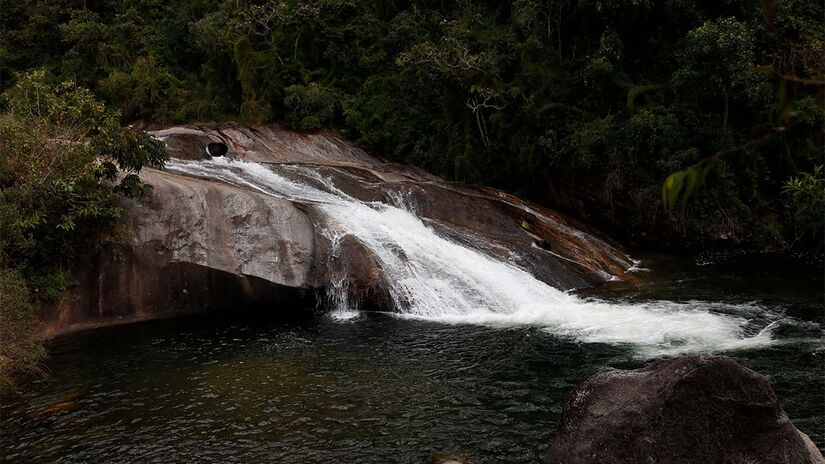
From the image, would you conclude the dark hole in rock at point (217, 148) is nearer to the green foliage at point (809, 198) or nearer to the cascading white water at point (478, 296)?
the cascading white water at point (478, 296)

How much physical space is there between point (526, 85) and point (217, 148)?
1315cm

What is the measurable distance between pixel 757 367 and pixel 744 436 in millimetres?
5075

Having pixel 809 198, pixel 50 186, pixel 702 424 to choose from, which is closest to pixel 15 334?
pixel 50 186

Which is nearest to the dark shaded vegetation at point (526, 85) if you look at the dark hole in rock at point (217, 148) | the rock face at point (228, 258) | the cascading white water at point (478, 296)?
the cascading white water at point (478, 296)

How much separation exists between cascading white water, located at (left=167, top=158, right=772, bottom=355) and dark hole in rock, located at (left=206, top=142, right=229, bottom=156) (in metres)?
4.05

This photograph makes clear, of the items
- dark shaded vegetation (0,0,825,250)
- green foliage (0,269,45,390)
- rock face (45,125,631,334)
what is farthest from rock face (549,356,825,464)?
green foliage (0,269,45,390)

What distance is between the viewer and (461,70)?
2508 cm

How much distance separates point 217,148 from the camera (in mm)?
26422

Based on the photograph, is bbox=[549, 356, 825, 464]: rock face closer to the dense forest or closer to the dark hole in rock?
the dense forest

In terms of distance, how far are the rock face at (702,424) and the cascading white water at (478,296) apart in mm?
5182

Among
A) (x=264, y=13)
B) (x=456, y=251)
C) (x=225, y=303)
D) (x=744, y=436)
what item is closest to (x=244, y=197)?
(x=225, y=303)

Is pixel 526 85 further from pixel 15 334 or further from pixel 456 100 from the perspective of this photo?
pixel 15 334

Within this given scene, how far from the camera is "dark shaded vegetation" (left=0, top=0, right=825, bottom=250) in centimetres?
2050

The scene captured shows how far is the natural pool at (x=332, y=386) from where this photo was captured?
9.62m
